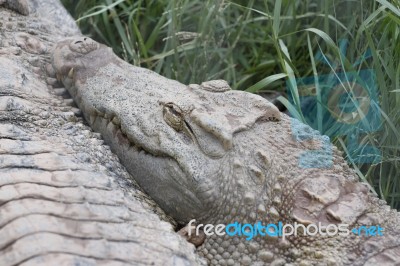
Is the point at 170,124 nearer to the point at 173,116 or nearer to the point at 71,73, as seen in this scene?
the point at 173,116

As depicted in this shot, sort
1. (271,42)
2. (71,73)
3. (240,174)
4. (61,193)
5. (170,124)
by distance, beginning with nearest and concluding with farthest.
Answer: (61,193) < (240,174) < (170,124) < (71,73) < (271,42)

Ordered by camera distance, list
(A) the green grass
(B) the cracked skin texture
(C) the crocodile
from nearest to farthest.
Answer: (C) the crocodile
(B) the cracked skin texture
(A) the green grass

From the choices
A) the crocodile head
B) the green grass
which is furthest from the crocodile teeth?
the green grass

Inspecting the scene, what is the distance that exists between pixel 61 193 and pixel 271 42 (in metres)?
1.89

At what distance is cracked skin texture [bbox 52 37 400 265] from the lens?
7.11ft

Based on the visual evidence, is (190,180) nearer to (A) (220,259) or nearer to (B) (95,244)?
(A) (220,259)

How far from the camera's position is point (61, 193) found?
2105 millimetres

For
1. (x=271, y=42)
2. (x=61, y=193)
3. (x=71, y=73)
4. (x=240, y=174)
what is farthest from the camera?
(x=271, y=42)

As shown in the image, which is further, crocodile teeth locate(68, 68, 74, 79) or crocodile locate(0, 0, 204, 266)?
crocodile teeth locate(68, 68, 74, 79)

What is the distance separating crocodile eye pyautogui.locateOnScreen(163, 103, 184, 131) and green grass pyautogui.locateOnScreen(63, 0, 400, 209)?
0.77 m

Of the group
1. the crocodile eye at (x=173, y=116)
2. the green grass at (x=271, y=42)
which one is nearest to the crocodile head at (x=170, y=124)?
the crocodile eye at (x=173, y=116)

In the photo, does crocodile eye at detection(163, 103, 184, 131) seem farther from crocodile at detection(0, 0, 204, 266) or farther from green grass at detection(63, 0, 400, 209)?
green grass at detection(63, 0, 400, 209)

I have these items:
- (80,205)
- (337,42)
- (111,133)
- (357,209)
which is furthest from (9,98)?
(337,42)

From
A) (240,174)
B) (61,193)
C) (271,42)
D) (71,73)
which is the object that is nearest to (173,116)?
(240,174)
